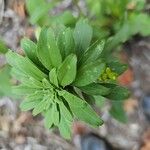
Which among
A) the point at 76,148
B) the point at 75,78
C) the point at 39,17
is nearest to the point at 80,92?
the point at 75,78

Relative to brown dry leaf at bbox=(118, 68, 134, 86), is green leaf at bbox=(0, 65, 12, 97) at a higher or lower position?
higher

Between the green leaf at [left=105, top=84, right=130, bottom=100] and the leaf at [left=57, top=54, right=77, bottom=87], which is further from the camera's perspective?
the green leaf at [left=105, top=84, right=130, bottom=100]

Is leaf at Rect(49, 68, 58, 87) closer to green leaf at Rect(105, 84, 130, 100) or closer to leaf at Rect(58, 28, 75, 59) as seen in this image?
leaf at Rect(58, 28, 75, 59)

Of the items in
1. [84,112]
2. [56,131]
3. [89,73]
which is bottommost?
[56,131]

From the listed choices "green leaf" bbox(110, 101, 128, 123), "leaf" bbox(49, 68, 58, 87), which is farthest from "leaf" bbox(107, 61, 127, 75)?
"green leaf" bbox(110, 101, 128, 123)

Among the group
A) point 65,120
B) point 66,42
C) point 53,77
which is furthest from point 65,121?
point 66,42

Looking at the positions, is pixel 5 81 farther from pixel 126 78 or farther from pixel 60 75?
pixel 126 78
